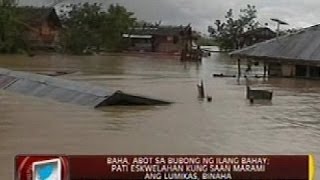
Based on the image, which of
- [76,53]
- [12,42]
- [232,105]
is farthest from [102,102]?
[76,53]

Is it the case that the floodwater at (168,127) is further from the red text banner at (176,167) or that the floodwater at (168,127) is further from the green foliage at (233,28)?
the green foliage at (233,28)

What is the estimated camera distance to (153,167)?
154 inches

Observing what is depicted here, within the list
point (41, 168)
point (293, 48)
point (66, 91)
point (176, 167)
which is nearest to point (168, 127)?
point (66, 91)

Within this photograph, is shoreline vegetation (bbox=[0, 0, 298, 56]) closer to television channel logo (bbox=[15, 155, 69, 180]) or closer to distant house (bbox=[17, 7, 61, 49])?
distant house (bbox=[17, 7, 61, 49])

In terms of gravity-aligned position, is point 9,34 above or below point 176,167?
above

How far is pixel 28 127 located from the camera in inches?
615

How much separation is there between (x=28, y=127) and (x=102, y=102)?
4985 millimetres

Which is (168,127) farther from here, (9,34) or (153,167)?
(9,34)

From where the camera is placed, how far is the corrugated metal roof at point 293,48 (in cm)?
3638

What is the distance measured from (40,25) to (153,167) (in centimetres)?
6032

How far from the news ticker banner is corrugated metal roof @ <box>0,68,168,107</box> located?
16253 mm

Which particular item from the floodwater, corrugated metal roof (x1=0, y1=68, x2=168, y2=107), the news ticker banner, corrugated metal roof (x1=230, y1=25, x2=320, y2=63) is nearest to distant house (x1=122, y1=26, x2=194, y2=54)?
corrugated metal roof (x1=230, y1=25, x2=320, y2=63)

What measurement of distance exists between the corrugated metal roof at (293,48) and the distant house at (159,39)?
109 feet

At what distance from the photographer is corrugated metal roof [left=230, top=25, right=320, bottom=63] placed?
3638 cm
